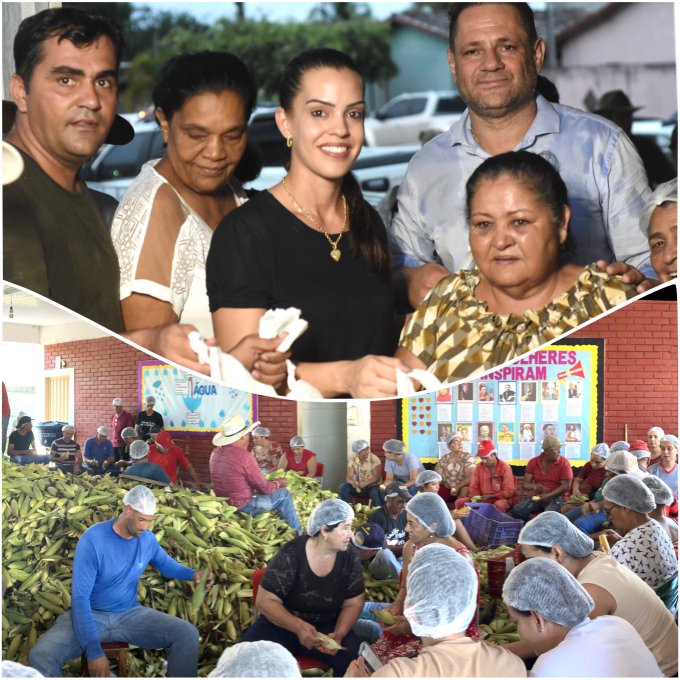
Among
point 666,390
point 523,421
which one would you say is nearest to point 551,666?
point 523,421

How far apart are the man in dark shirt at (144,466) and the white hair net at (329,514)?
559 mm

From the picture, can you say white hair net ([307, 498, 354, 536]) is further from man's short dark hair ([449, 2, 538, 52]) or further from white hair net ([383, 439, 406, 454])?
man's short dark hair ([449, 2, 538, 52])

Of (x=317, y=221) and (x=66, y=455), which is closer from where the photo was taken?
(x=317, y=221)

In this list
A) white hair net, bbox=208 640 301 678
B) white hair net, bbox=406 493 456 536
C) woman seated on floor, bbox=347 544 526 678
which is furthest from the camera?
white hair net, bbox=406 493 456 536

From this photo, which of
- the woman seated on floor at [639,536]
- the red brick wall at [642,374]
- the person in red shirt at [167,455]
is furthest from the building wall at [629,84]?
the person in red shirt at [167,455]

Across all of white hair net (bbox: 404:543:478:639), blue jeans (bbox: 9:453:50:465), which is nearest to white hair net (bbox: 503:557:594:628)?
white hair net (bbox: 404:543:478:639)

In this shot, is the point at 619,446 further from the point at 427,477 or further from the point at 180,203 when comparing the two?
the point at 180,203

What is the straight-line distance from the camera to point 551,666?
312cm

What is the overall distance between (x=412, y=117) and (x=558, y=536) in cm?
159

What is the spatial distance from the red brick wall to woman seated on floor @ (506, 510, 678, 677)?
403mm

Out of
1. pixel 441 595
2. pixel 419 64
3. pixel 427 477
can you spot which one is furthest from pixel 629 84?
pixel 441 595

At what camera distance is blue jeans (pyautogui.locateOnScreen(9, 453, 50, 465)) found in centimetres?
356

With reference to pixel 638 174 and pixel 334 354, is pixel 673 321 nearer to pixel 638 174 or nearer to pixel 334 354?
pixel 638 174

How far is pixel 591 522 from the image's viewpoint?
352cm
